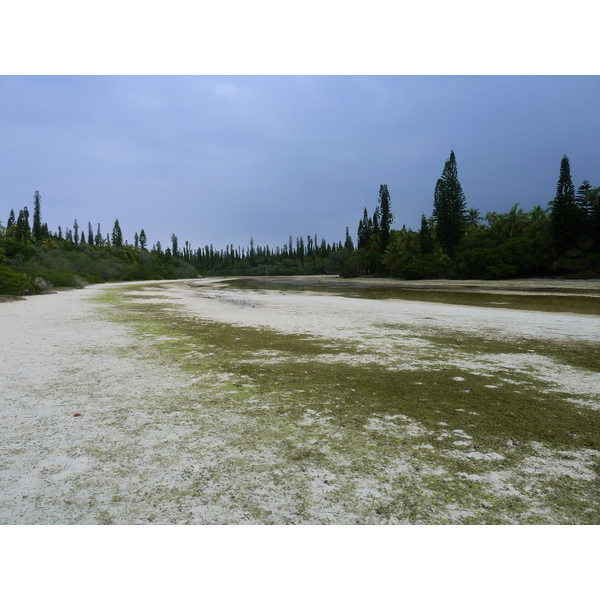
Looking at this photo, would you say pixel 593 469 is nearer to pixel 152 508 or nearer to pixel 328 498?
pixel 328 498

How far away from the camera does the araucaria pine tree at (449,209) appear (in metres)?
57.8

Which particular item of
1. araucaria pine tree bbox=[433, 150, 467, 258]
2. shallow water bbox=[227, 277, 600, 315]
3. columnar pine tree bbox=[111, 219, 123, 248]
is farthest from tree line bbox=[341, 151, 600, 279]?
columnar pine tree bbox=[111, 219, 123, 248]

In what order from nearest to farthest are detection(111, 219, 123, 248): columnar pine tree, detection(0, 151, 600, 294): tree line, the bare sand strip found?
1. the bare sand strip
2. detection(0, 151, 600, 294): tree line
3. detection(111, 219, 123, 248): columnar pine tree

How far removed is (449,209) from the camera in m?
58.8

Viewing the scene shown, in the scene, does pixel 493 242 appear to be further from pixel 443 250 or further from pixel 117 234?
pixel 117 234

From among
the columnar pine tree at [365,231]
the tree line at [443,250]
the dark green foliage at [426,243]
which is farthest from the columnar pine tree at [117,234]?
the dark green foliage at [426,243]

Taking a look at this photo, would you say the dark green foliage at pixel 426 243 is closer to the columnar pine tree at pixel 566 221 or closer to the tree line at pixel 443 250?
Result: the tree line at pixel 443 250

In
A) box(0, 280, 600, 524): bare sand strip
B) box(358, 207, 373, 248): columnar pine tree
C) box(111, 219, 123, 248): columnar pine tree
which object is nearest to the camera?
box(0, 280, 600, 524): bare sand strip

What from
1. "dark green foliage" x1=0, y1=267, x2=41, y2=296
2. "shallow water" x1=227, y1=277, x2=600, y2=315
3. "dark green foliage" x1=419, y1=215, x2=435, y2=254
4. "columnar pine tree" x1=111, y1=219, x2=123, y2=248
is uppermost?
"columnar pine tree" x1=111, y1=219, x2=123, y2=248

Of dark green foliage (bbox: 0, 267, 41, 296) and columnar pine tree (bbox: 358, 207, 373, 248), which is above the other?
columnar pine tree (bbox: 358, 207, 373, 248)

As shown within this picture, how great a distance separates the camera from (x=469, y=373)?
15.5ft

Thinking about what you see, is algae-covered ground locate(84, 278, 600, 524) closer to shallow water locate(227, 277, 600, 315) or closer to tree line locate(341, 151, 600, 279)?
shallow water locate(227, 277, 600, 315)

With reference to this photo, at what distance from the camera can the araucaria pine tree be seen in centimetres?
5781
